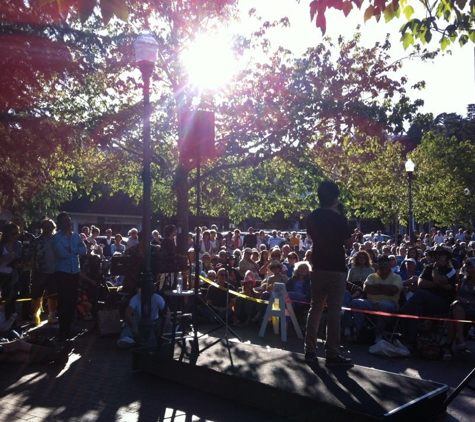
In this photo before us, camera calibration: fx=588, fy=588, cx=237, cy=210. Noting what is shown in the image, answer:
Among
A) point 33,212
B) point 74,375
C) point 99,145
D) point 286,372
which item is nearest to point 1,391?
point 74,375

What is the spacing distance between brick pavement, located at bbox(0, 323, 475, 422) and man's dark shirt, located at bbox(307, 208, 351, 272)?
69.4 inches

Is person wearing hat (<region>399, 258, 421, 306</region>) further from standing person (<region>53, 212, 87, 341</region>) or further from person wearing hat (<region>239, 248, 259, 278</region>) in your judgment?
standing person (<region>53, 212, 87, 341</region>)

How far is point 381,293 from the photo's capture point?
10.4 metres

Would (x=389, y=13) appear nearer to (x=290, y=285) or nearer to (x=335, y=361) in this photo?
(x=335, y=361)

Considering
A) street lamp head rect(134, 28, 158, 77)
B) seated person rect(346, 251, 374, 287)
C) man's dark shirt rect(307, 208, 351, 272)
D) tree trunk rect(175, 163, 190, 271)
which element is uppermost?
street lamp head rect(134, 28, 158, 77)

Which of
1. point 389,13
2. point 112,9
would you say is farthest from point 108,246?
point 112,9

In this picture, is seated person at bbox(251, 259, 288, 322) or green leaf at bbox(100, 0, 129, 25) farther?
seated person at bbox(251, 259, 288, 322)

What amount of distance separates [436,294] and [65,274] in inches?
233

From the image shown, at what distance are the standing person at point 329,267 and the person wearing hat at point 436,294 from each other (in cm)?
334

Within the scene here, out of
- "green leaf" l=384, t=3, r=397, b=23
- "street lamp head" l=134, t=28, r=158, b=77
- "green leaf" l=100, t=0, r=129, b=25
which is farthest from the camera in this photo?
"street lamp head" l=134, t=28, r=158, b=77

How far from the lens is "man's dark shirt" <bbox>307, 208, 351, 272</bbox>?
21.5 feet

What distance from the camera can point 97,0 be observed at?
4227 millimetres

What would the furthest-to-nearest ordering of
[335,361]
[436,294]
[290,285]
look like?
[290,285], [436,294], [335,361]

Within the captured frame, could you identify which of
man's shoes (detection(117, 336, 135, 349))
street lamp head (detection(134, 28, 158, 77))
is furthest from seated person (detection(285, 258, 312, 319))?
street lamp head (detection(134, 28, 158, 77))
